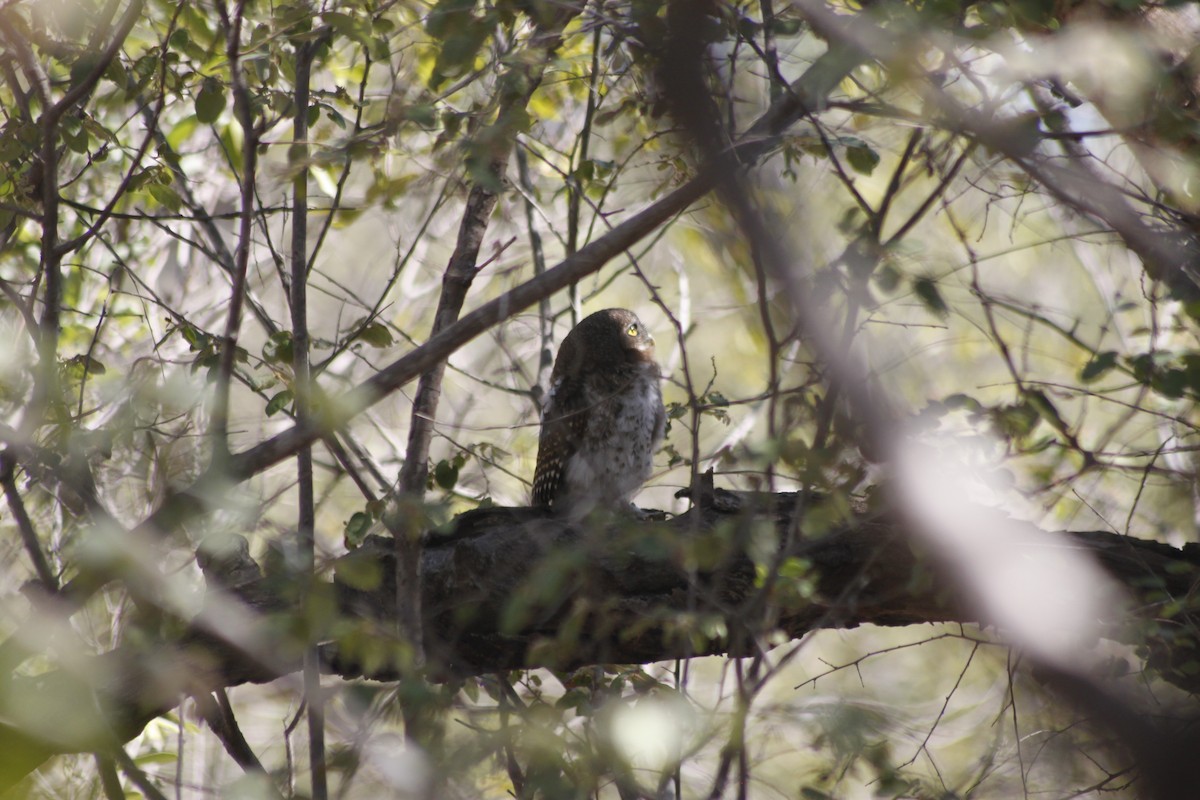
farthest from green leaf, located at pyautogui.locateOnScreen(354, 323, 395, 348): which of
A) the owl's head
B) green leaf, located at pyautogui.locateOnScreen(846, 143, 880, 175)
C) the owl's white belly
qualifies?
the owl's head

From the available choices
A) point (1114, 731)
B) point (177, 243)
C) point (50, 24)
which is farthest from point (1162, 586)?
point (177, 243)

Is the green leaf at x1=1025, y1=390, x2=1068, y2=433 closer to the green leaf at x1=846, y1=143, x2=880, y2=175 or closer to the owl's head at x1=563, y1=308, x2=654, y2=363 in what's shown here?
the green leaf at x1=846, y1=143, x2=880, y2=175

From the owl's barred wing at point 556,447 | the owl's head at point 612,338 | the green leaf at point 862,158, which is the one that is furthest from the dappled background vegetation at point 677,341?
the owl's head at point 612,338

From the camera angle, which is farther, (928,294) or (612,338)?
(612,338)

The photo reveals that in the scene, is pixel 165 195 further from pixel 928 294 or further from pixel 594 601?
pixel 928 294

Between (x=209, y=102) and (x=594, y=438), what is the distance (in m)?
2.15

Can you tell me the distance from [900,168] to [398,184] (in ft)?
4.90

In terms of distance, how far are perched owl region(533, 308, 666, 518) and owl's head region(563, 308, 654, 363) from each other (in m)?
0.05

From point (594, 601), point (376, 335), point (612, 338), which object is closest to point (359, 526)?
point (376, 335)

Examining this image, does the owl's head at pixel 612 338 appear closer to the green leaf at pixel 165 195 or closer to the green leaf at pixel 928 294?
the green leaf at pixel 165 195

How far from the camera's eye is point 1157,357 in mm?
2139

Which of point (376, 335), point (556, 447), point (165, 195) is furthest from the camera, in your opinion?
point (556, 447)

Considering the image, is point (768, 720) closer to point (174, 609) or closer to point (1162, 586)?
point (1162, 586)

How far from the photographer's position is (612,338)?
4891 millimetres
